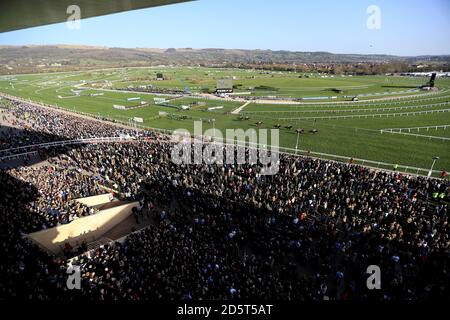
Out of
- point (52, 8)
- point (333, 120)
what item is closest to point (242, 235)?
point (52, 8)

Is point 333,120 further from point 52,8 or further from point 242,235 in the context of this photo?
point 52,8

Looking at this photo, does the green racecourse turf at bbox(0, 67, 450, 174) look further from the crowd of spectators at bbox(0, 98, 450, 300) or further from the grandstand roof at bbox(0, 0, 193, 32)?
the grandstand roof at bbox(0, 0, 193, 32)

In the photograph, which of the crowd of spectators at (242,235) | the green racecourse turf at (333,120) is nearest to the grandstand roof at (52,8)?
the crowd of spectators at (242,235)

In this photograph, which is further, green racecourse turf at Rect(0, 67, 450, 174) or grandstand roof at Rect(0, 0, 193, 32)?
green racecourse turf at Rect(0, 67, 450, 174)

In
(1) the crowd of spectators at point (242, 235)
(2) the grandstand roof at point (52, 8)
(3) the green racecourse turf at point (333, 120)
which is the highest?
(2) the grandstand roof at point (52, 8)

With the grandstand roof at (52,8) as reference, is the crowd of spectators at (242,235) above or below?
below

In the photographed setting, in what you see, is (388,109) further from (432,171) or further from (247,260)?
(247,260)

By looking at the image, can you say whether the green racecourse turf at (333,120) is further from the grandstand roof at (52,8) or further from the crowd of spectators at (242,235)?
the grandstand roof at (52,8)

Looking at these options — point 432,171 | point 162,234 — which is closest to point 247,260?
point 162,234

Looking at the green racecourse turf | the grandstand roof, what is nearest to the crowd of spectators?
the grandstand roof

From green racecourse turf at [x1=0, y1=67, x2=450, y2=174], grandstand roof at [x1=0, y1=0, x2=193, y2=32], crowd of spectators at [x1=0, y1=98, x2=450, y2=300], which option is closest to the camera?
grandstand roof at [x1=0, y1=0, x2=193, y2=32]

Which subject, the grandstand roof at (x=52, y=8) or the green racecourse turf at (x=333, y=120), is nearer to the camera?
the grandstand roof at (x=52, y=8)
